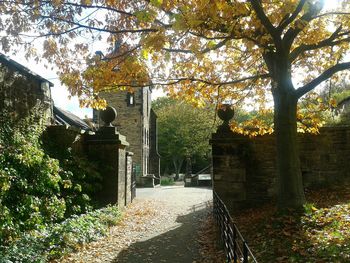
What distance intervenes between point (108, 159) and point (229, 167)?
4672mm

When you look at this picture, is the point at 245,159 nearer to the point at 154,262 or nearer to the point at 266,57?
the point at 266,57

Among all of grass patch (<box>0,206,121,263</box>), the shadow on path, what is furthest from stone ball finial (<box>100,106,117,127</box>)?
the shadow on path

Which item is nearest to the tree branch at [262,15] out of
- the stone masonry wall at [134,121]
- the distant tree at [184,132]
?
the stone masonry wall at [134,121]

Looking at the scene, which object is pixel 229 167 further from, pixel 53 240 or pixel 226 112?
pixel 53 240

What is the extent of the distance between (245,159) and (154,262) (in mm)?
4790

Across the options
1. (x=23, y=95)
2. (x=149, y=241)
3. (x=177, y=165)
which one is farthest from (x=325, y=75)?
(x=177, y=165)

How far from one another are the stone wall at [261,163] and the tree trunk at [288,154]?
271cm

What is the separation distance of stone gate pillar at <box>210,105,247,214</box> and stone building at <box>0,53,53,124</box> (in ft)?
17.5

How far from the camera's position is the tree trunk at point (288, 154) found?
790 cm

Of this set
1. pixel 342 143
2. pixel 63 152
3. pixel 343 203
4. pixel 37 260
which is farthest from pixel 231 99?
pixel 37 260

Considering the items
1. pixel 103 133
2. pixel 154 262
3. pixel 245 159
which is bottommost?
pixel 154 262

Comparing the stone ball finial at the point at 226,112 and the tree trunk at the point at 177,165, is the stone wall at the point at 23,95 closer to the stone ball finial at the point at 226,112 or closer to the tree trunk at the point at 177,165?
the stone ball finial at the point at 226,112

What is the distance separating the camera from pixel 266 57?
8508 mm

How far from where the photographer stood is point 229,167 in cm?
1087
